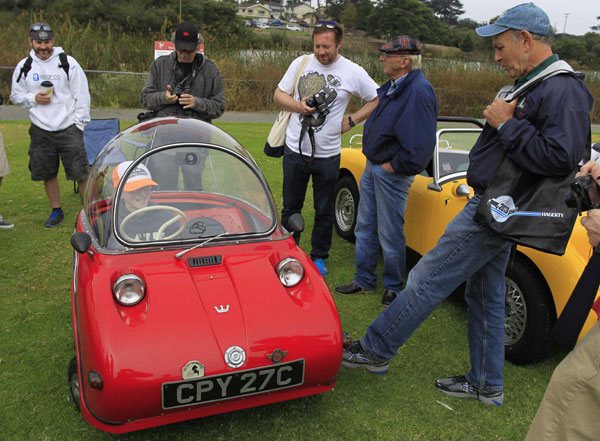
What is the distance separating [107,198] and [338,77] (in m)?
2.47

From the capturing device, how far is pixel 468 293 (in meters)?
3.23

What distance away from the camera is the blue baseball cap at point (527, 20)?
2.51 m

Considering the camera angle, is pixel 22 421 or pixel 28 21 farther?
pixel 28 21

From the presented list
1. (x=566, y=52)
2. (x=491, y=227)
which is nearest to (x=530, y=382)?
(x=491, y=227)

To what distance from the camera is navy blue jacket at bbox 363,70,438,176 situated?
13.7 feet

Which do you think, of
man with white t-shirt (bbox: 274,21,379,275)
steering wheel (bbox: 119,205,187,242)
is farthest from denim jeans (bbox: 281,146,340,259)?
steering wheel (bbox: 119,205,187,242)

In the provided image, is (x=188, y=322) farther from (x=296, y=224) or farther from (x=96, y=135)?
(x=96, y=135)

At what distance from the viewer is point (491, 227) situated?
2.64m

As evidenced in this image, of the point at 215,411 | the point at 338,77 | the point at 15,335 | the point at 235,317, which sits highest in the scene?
the point at 338,77

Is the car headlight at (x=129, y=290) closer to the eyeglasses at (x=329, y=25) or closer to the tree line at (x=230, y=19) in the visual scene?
the tree line at (x=230, y=19)

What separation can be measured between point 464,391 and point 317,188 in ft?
7.66

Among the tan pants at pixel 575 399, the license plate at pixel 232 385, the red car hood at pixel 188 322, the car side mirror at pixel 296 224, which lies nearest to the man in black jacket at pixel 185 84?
the car side mirror at pixel 296 224

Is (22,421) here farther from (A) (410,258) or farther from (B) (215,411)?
(A) (410,258)

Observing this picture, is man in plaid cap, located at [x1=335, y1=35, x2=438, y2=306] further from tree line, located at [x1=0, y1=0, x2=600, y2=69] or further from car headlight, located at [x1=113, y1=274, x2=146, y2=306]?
car headlight, located at [x1=113, y1=274, x2=146, y2=306]
